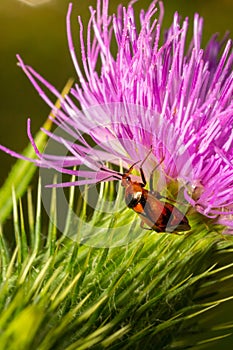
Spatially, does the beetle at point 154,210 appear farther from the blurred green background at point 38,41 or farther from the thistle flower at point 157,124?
the blurred green background at point 38,41

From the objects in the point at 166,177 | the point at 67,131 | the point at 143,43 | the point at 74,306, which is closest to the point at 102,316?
the point at 74,306

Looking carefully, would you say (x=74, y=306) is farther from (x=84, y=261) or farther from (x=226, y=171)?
(x=226, y=171)

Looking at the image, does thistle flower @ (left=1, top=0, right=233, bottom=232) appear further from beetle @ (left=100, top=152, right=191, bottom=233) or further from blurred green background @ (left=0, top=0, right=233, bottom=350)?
blurred green background @ (left=0, top=0, right=233, bottom=350)

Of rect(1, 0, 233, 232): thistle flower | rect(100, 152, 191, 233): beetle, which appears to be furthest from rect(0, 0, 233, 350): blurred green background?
rect(100, 152, 191, 233): beetle

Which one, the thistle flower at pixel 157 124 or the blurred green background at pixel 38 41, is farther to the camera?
the blurred green background at pixel 38 41

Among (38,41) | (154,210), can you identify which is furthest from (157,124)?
(38,41)

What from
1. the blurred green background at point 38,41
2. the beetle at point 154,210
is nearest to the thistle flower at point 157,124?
the beetle at point 154,210
